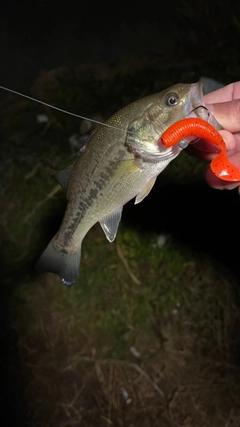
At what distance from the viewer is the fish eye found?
132 centimetres

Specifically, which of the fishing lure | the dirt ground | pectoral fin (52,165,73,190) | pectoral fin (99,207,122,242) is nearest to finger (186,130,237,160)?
the fishing lure

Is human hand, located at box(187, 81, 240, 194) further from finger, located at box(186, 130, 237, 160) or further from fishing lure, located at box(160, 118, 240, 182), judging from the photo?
fishing lure, located at box(160, 118, 240, 182)

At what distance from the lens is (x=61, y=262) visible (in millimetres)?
1641

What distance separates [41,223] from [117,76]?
4.35 ft

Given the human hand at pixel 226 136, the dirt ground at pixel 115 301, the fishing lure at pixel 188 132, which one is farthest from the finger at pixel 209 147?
the dirt ground at pixel 115 301

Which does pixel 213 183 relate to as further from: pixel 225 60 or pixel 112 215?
pixel 225 60

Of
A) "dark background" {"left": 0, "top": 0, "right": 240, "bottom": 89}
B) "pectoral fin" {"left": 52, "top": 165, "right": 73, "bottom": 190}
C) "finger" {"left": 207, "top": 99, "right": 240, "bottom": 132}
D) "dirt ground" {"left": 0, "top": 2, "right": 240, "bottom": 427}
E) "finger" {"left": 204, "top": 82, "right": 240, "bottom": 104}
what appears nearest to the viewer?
Answer: "finger" {"left": 207, "top": 99, "right": 240, "bottom": 132}

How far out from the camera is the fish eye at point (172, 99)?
132 cm

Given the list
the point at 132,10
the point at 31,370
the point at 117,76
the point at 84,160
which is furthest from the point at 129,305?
the point at 132,10

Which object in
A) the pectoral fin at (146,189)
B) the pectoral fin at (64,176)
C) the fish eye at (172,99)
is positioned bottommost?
the pectoral fin at (146,189)

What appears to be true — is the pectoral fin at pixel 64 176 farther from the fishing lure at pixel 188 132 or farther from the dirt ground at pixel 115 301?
the dirt ground at pixel 115 301

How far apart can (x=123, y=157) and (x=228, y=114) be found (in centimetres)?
44

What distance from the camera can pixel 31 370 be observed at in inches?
101

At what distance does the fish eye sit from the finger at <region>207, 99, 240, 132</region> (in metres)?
0.23
